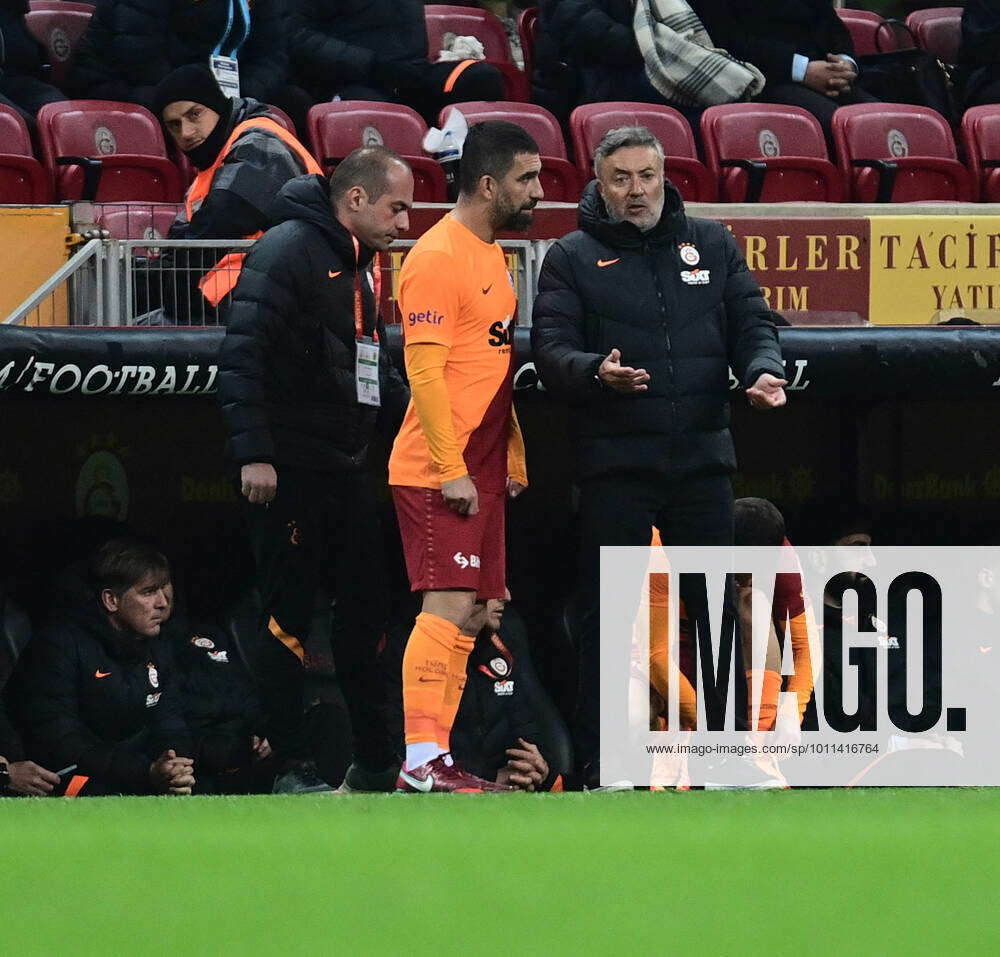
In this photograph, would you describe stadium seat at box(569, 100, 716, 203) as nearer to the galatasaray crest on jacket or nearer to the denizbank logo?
the denizbank logo

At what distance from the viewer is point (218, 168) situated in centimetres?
620

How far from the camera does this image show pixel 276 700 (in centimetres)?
537

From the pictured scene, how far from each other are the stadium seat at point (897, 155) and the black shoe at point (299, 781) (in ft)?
13.0

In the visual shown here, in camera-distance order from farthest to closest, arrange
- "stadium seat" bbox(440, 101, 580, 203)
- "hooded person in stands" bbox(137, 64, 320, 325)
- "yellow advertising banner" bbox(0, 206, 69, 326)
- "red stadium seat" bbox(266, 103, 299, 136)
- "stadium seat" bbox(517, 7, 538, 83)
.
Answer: "stadium seat" bbox(517, 7, 538, 83) < "stadium seat" bbox(440, 101, 580, 203) < "red stadium seat" bbox(266, 103, 299, 136) < "yellow advertising banner" bbox(0, 206, 69, 326) < "hooded person in stands" bbox(137, 64, 320, 325)

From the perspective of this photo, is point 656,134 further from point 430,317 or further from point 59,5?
point 430,317

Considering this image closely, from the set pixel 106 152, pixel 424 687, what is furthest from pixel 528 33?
pixel 424 687

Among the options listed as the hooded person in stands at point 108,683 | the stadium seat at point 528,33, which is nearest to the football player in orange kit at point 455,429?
the hooded person in stands at point 108,683

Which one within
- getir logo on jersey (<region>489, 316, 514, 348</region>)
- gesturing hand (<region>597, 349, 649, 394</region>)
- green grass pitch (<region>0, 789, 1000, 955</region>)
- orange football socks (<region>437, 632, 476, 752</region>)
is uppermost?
getir logo on jersey (<region>489, 316, 514, 348</region>)

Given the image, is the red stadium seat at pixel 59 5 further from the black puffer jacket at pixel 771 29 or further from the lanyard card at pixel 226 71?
the black puffer jacket at pixel 771 29

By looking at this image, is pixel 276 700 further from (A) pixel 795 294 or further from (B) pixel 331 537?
(A) pixel 795 294

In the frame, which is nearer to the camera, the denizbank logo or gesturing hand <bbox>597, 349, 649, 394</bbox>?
gesturing hand <bbox>597, 349, 649, 394</bbox>

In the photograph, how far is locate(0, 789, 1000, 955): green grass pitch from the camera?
3.22 meters

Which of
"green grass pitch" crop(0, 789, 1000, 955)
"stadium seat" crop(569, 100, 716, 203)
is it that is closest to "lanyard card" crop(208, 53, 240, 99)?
"stadium seat" crop(569, 100, 716, 203)

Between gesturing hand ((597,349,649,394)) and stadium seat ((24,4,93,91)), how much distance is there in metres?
4.47
